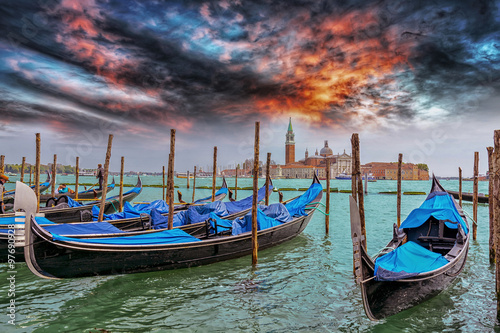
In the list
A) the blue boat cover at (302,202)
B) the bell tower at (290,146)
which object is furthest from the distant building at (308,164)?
the blue boat cover at (302,202)

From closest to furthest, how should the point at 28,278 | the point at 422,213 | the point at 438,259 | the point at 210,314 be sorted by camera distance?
the point at 210,314, the point at 438,259, the point at 28,278, the point at 422,213

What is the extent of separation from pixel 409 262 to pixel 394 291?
28.7 inches

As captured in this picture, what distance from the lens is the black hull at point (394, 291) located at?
320cm

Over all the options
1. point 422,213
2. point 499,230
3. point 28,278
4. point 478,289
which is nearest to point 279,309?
point 499,230

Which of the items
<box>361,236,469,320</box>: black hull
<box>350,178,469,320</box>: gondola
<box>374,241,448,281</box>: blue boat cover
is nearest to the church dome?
<box>350,178,469,320</box>: gondola

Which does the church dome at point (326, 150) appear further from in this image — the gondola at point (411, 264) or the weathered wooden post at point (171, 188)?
the weathered wooden post at point (171, 188)

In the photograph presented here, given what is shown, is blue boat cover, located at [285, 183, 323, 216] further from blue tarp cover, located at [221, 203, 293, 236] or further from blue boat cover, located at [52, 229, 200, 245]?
blue boat cover, located at [52, 229, 200, 245]

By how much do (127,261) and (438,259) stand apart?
14.6 ft

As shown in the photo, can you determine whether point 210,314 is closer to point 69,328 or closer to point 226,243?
point 69,328

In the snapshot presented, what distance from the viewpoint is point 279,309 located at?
13.3ft

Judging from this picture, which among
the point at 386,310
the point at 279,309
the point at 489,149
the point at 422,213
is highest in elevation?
the point at 489,149

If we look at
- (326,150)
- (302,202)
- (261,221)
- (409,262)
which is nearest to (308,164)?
(326,150)

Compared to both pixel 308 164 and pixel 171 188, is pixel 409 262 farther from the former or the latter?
pixel 308 164

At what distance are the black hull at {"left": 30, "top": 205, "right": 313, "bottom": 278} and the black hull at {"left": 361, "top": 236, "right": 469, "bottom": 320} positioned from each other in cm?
311
